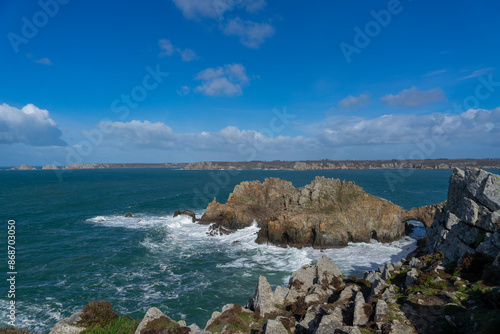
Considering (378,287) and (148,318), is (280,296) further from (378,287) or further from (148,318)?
(148,318)

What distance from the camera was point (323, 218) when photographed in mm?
44406

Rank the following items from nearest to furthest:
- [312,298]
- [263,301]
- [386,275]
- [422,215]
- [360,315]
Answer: [360,315] < [263,301] < [312,298] < [386,275] < [422,215]

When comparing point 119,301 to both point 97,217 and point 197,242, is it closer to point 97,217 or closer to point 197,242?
point 197,242

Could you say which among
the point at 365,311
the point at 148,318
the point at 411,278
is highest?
the point at 411,278

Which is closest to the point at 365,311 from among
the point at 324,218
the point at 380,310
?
the point at 380,310

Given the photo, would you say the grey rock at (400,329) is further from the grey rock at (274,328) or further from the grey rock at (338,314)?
the grey rock at (274,328)

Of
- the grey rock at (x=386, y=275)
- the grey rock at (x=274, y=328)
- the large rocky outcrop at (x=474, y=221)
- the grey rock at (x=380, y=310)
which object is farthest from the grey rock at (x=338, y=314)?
the large rocky outcrop at (x=474, y=221)

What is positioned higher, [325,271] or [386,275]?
[386,275]

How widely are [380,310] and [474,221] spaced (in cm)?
1587

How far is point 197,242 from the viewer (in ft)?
154

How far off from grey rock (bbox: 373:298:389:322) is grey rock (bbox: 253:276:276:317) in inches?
292

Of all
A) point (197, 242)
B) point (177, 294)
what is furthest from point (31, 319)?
point (197, 242)

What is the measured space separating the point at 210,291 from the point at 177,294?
3.65 meters

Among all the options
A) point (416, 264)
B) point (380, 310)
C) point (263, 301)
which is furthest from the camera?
point (416, 264)
